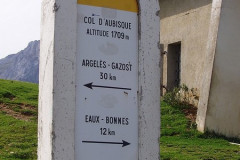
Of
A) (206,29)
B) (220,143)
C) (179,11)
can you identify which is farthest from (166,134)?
(179,11)

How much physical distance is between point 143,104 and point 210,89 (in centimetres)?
974

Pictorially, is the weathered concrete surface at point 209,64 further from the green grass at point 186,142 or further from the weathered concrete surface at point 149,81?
the weathered concrete surface at point 149,81

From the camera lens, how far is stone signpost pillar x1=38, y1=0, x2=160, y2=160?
14.5 ft

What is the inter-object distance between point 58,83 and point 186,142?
885 cm

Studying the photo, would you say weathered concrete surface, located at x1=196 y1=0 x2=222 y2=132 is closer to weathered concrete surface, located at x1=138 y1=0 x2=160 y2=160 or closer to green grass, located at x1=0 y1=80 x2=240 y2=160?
green grass, located at x1=0 y1=80 x2=240 y2=160

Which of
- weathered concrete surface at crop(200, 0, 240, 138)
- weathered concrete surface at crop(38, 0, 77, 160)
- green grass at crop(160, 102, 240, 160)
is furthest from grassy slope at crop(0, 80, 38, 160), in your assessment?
weathered concrete surface at crop(38, 0, 77, 160)

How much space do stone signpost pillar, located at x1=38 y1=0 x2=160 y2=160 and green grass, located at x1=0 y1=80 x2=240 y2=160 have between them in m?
5.50

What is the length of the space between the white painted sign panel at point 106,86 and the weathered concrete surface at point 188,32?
11.8 meters

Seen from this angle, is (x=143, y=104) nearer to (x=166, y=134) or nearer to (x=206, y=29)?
(x=166, y=134)

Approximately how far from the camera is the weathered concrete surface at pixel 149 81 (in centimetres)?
470

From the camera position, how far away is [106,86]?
15.0 ft

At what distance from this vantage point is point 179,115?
51.4ft

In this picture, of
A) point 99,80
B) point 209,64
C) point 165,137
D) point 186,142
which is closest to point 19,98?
point 165,137

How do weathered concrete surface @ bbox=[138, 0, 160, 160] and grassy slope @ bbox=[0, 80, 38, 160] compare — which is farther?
grassy slope @ bbox=[0, 80, 38, 160]
